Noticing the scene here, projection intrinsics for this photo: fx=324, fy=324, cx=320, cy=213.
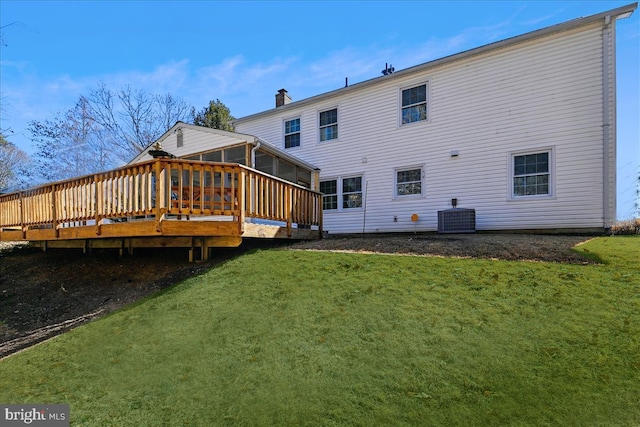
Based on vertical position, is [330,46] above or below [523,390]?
above

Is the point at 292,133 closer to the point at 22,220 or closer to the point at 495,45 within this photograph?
the point at 495,45

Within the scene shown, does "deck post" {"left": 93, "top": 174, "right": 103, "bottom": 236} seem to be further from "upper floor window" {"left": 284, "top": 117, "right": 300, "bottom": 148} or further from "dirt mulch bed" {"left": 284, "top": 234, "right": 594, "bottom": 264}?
"upper floor window" {"left": 284, "top": 117, "right": 300, "bottom": 148}

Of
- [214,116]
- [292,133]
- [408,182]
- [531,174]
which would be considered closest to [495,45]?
[531,174]

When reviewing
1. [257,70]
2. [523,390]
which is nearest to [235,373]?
[523,390]

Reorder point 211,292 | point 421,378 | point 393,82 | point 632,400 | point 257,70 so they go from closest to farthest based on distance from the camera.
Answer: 1. point 632,400
2. point 421,378
3. point 211,292
4. point 393,82
5. point 257,70

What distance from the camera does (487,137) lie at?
9.65 meters

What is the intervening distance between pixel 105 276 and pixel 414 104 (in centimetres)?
Result: 1001

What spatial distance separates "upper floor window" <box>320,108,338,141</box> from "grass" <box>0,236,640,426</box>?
28.1 feet

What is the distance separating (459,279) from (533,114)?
24.0 ft

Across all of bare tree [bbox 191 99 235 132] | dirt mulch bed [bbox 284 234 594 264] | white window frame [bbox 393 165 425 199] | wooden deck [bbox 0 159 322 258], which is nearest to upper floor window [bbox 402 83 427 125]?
white window frame [bbox 393 165 425 199]

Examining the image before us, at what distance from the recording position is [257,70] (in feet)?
49.6

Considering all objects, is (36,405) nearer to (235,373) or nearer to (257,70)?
(235,373)

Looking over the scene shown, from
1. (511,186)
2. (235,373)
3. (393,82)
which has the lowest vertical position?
(235,373)

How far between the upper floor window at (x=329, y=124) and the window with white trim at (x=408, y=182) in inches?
118
